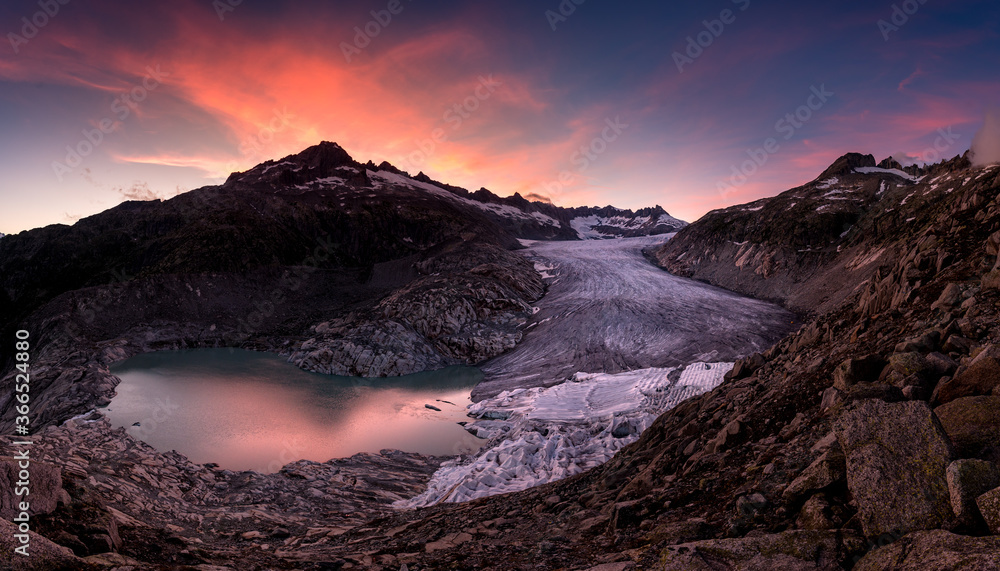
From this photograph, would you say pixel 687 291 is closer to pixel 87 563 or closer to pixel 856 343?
pixel 856 343

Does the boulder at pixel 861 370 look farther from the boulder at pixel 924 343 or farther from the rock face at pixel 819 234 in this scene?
the rock face at pixel 819 234

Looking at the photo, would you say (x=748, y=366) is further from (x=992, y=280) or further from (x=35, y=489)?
(x=35, y=489)

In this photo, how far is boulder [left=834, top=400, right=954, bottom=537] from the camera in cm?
457

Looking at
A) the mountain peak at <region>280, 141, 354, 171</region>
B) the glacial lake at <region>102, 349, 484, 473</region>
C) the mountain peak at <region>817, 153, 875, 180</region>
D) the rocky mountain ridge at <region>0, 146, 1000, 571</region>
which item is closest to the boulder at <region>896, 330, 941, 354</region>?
the rocky mountain ridge at <region>0, 146, 1000, 571</region>

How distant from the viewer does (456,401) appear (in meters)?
36.6

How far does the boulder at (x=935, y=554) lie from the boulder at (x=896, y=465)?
0.44 m

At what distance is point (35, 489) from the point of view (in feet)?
25.3

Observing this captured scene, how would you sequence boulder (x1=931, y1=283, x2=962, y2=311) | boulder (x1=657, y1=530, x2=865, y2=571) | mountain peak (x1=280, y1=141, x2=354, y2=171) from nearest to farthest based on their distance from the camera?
1. boulder (x1=657, y1=530, x2=865, y2=571)
2. boulder (x1=931, y1=283, x2=962, y2=311)
3. mountain peak (x1=280, y1=141, x2=354, y2=171)

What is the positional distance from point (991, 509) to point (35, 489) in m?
13.4

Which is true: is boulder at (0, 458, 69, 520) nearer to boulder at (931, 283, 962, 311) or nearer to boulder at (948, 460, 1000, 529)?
boulder at (948, 460, 1000, 529)

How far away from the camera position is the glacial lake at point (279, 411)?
87.7 ft

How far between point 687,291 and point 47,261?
109036mm

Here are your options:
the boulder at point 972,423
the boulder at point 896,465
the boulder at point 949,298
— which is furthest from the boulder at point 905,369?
the boulder at point 949,298

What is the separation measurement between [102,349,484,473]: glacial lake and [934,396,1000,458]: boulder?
959 inches
